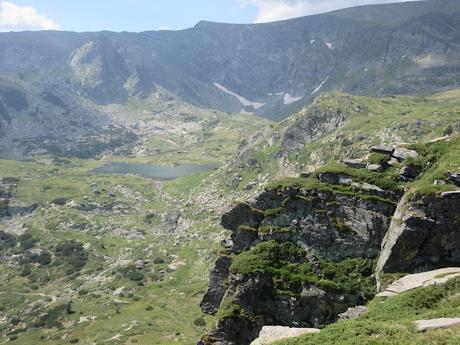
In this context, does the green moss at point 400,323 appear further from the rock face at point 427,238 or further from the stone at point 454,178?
the stone at point 454,178

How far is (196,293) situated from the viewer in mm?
142875

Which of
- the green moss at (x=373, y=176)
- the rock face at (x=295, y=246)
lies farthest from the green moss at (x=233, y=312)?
the green moss at (x=373, y=176)

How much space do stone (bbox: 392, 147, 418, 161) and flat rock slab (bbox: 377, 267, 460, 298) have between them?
21.8 meters

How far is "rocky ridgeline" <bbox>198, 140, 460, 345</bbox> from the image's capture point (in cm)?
5819

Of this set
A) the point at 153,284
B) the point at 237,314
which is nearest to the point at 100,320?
the point at 153,284

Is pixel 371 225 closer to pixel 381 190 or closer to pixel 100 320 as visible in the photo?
pixel 381 190

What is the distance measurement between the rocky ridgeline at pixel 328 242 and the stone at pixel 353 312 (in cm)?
46

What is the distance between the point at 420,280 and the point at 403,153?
25695 millimetres

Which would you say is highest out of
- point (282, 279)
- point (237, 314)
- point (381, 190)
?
point (381, 190)

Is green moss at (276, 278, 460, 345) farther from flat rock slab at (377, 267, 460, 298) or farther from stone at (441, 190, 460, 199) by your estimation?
stone at (441, 190, 460, 199)

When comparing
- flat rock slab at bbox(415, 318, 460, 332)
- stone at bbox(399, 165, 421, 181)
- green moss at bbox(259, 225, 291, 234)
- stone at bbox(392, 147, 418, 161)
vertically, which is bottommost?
green moss at bbox(259, 225, 291, 234)

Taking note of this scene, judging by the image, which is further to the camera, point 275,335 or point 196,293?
point 196,293

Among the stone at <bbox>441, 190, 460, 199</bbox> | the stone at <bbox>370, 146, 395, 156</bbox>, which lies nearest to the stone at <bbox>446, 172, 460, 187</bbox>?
the stone at <bbox>441, 190, 460, 199</bbox>

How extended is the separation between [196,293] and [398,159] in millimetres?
88323
